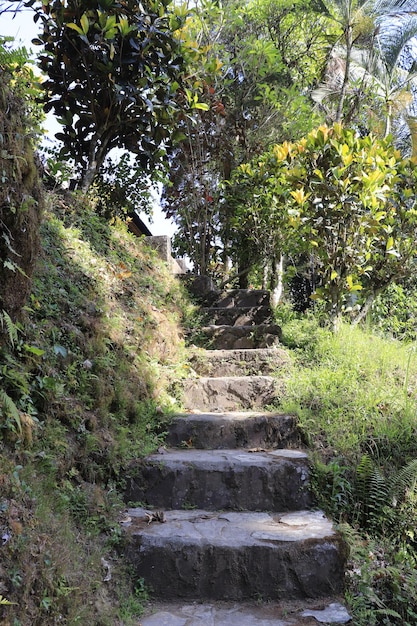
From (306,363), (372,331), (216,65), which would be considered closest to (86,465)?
(306,363)

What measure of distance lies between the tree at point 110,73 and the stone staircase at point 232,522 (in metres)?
2.82

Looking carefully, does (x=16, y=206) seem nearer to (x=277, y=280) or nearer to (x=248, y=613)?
(x=248, y=613)

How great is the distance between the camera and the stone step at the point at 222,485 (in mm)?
3334

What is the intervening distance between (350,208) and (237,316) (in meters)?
2.09

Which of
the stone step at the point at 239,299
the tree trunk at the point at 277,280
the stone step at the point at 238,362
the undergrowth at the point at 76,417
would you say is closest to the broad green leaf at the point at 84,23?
the undergrowth at the point at 76,417

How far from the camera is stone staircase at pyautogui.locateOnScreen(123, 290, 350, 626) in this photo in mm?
2688

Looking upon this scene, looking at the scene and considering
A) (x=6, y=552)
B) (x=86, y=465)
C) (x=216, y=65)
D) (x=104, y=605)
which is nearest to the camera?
(x=6, y=552)

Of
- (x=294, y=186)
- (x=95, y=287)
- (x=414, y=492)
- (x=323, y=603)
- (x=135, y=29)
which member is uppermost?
(x=135, y=29)

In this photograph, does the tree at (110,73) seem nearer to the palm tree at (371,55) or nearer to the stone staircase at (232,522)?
the stone staircase at (232,522)

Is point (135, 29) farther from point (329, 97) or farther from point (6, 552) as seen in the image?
point (329, 97)

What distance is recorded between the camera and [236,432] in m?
4.03

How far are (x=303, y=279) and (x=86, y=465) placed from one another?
8551mm

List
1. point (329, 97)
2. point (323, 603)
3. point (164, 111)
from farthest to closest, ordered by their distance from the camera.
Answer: point (329, 97) → point (164, 111) → point (323, 603)

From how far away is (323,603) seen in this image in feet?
8.73
